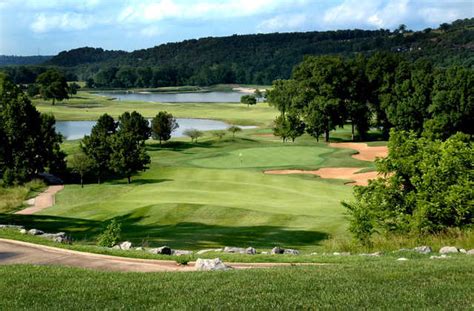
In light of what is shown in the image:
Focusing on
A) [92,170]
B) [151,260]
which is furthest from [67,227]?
[92,170]

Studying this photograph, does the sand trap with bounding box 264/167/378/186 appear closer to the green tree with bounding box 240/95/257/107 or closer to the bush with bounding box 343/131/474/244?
the bush with bounding box 343/131/474/244

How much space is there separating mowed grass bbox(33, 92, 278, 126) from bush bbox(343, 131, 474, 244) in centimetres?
8605

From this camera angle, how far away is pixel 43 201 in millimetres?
42375

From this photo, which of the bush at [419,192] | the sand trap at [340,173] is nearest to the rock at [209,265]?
the bush at [419,192]

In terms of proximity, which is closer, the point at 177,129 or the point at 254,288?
the point at 254,288

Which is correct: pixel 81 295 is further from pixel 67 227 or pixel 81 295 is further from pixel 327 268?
pixel 67 227

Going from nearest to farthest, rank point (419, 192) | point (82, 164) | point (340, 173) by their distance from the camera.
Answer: point (419, 192) → point (82, 164) → point (340, 173)

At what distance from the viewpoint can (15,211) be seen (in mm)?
37906

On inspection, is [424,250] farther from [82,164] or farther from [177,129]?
[177,129]

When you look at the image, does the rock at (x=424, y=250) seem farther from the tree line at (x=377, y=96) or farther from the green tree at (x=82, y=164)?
the tree line at (x=377, y=96)

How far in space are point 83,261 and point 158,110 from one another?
120845 millimetres

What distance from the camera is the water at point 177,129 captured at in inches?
3927

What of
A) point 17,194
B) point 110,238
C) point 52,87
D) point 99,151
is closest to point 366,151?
point 99,151

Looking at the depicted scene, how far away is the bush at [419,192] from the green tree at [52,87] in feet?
466
